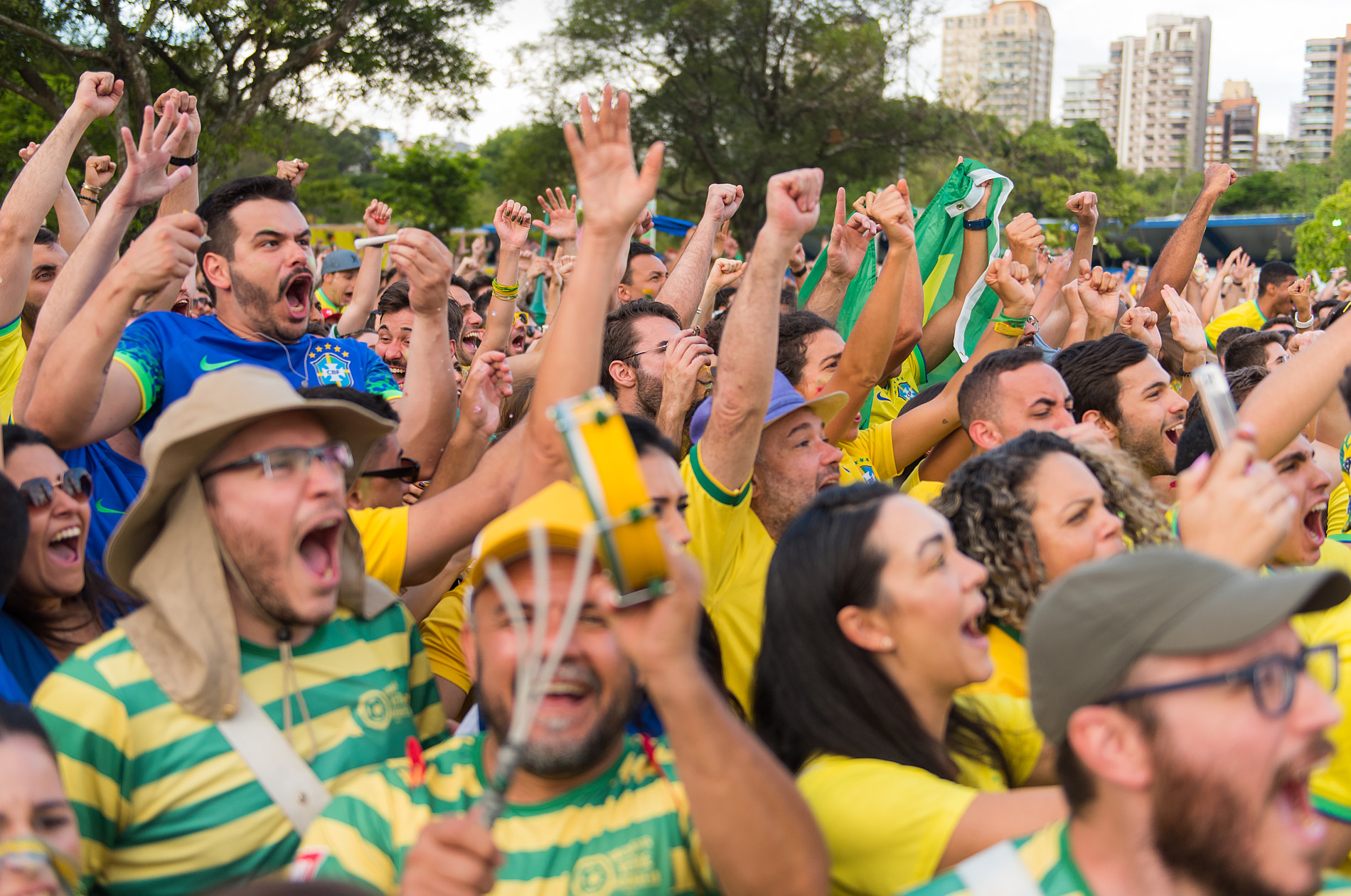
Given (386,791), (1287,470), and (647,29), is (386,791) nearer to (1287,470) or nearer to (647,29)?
(1287,470)

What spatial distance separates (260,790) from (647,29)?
3238cm

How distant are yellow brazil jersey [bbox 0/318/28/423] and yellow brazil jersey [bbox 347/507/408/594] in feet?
6.78

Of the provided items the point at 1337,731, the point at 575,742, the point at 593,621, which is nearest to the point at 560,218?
the point at 593,621

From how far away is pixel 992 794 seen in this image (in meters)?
2.18

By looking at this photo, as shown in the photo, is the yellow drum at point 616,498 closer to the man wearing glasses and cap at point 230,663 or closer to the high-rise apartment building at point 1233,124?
the man wearing glasses and cap at point 230,663

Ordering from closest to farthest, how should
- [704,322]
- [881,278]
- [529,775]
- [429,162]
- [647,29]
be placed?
[529,775] → [881,278] → [704,322] → [429,162] → [647,29]

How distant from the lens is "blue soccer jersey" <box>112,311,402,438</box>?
12.3 feet

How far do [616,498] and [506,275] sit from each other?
4.42 m

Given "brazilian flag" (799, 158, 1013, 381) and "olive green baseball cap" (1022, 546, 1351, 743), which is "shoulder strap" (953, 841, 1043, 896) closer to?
"olive green baseball cap" (1022, 546, 1351, 743)

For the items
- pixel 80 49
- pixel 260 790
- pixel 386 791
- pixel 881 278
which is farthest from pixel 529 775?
pixel 80 49

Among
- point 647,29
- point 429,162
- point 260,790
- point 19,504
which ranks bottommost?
point 260,790

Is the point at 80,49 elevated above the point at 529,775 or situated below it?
above

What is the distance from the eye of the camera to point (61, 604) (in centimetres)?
281

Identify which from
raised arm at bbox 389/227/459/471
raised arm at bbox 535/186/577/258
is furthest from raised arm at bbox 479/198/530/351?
raised arm at bbox 389/227/459/471
